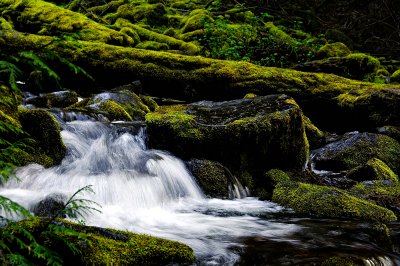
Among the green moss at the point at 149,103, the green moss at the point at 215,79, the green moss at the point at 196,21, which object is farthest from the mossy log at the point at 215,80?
the green moss at the point at 196,21

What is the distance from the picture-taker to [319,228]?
4766mm

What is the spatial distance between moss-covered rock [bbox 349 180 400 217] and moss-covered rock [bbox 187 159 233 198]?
2050 mm

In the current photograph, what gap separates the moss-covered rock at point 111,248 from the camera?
274 centimetres

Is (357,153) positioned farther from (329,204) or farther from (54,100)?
(54,100)

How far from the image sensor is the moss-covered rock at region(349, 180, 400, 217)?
5945 millimetres

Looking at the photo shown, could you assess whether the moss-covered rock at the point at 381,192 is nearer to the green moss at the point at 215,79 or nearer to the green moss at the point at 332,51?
the green moss at the point at 215,79

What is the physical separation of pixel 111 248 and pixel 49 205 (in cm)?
190

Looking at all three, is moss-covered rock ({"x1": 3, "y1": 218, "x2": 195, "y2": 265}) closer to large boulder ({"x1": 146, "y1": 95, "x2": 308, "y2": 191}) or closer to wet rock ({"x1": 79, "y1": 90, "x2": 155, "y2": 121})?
large boulder ({"x1": 146, "y1": 95, "x2": 308, "y2": 191})

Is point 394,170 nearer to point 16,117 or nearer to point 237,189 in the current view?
point 237,189

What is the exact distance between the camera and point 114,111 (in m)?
9.02

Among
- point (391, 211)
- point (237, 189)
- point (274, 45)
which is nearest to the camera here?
point (391, 211)

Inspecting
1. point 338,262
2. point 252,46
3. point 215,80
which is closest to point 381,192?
point 338,262

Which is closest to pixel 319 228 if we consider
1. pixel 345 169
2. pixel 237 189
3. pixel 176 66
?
pixel 237 189

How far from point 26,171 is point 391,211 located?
209 inches
